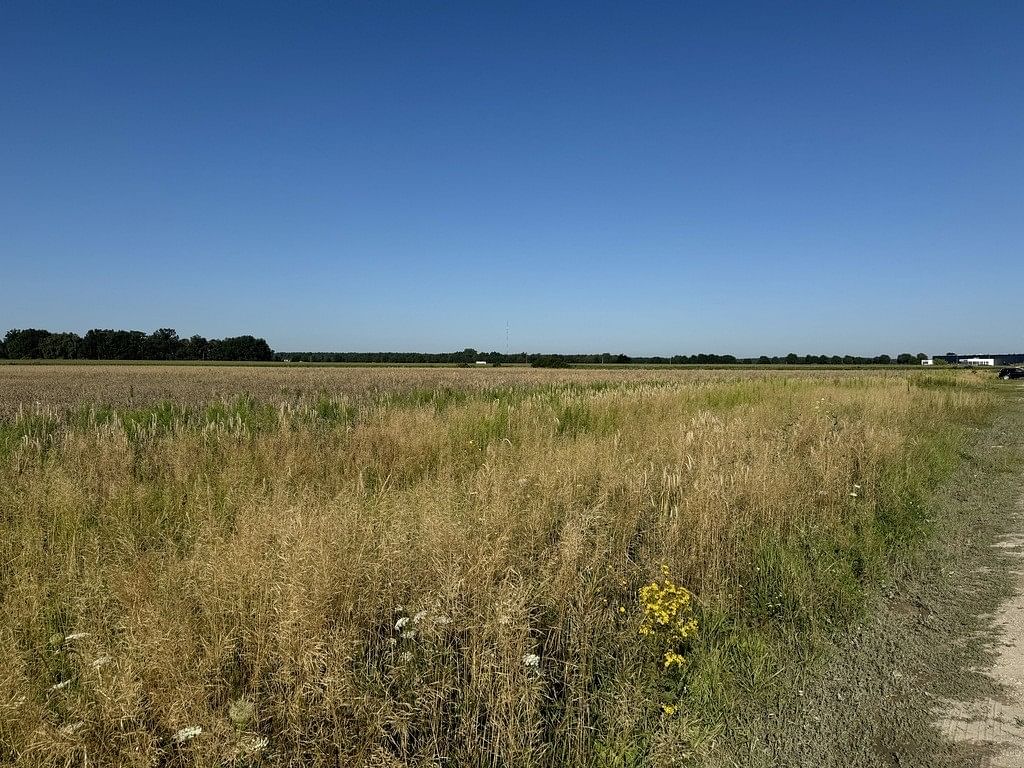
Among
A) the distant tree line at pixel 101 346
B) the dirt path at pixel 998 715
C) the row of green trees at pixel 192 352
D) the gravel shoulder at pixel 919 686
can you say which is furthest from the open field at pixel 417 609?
the distant tree line at pixel 101 346

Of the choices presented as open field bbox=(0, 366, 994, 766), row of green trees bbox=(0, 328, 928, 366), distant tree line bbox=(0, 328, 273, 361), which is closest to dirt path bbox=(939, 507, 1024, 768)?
open field bbox=(0, 366, 994, 766)

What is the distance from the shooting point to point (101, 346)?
362ft

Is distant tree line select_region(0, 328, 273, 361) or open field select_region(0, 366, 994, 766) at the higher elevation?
distant tree line select_region(0, 328, 273, 361)

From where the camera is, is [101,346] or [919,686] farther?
[101,346]

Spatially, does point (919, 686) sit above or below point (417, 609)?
below

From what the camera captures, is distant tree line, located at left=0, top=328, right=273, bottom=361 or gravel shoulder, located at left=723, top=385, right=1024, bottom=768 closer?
gravel shoulder, located at left=723, top=385, right=1024, bottom=768

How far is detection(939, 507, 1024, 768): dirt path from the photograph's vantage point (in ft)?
8.84

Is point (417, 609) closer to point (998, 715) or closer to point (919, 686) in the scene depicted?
point (919, 686)

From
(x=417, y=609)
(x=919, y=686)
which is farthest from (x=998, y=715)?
(x=417, y=609)

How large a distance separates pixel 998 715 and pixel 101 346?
462 feet

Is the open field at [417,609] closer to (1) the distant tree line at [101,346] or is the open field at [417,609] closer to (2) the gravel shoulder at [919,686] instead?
(2) the gravel shoulder at [919,686]

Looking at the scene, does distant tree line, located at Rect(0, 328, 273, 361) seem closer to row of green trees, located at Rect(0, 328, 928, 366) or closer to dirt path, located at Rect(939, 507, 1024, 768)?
→ row of green trees, located at Rect(0, 328, 928, 366)

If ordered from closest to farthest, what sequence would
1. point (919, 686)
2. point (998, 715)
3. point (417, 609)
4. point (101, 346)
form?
point (998, 715)
point (417, 609)
point (919, 686)
point (101, 346)

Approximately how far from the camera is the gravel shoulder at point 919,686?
2.73m
